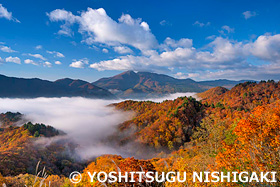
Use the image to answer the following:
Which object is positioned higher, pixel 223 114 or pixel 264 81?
pixel 264 81

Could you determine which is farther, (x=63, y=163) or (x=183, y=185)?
(x=63, y=163)

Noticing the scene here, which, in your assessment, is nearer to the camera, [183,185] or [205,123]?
[183,185]

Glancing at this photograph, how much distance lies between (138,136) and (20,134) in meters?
134

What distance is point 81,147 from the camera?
192375 mm

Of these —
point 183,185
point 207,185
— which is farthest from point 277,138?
point 183,185

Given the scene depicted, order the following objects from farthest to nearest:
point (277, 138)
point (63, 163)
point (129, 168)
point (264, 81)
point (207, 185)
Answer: point (264, 81)
point (63, 163)
point (129, 168)
point (277, 138)
point (207, 185)

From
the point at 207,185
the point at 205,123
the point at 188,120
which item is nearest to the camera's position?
the point at 207,185

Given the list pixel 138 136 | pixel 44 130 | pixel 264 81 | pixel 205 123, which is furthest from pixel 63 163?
pixel 264 81

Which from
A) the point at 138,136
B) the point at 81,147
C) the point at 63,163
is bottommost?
the point at 81,147

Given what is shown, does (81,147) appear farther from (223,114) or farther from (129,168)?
(129,168)

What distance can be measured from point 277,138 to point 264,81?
730 ft

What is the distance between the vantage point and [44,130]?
188625mm

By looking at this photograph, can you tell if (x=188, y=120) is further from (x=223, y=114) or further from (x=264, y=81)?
(x=264, y=81)

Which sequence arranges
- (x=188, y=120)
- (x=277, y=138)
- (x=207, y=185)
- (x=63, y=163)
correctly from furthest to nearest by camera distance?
(x=188, y=120), (x=63, y=163), (x=277, y=138), (x=207, y=185)
